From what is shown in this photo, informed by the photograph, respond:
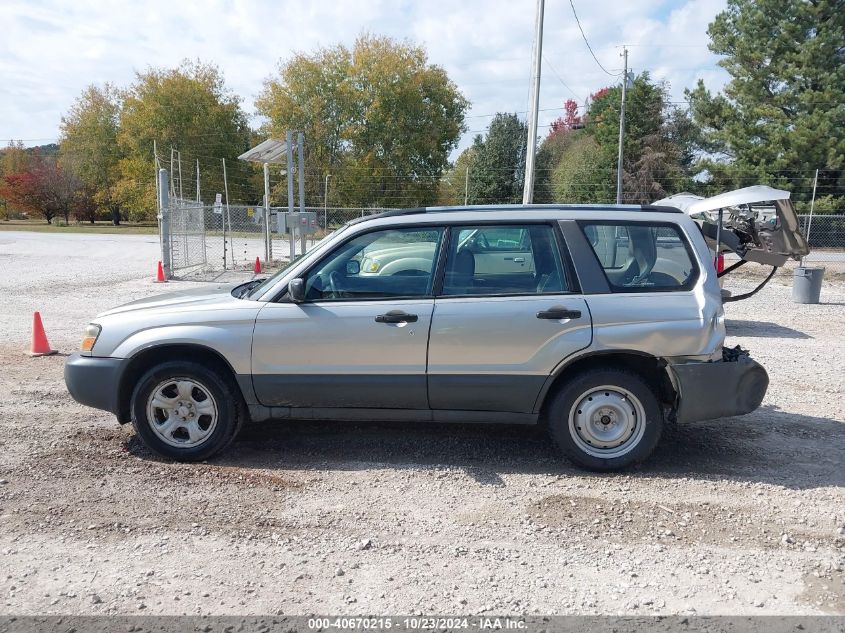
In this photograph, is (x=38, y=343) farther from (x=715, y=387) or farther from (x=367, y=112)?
(x=367, y=112)

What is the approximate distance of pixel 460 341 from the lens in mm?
4668

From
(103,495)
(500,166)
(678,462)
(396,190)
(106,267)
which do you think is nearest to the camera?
(103,495)

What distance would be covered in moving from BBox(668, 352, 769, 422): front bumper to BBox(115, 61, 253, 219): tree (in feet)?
150

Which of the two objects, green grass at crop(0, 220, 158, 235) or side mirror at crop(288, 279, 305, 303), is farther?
green grass at crop(0, 220, 158, 235)

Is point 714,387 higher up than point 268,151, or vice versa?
point 268,151

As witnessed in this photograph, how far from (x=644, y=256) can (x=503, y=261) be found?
3.34 feet

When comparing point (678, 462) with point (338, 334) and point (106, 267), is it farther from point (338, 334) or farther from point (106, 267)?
point (106, 267)

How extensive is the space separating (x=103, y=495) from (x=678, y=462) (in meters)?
4.00

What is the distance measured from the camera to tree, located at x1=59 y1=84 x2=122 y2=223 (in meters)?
61.5

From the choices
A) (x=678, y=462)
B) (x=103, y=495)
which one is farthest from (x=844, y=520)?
(x=103, y=495)

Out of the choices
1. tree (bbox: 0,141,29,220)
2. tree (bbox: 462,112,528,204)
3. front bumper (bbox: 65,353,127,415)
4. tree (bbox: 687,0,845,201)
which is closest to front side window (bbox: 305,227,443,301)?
front bumper (bbox: 65,353,127,415)

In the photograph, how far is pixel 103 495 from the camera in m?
4.38

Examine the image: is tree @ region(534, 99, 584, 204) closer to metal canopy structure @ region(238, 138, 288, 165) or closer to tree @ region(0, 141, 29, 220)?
metal canopy structure @ region(238, 138, 288, 165)

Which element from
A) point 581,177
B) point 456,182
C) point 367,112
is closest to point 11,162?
point 367,112
